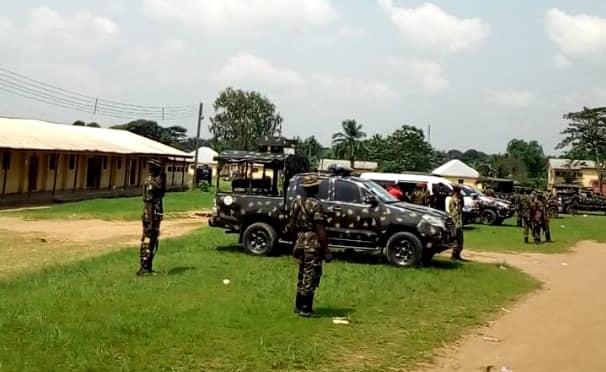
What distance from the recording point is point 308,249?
8477 mm

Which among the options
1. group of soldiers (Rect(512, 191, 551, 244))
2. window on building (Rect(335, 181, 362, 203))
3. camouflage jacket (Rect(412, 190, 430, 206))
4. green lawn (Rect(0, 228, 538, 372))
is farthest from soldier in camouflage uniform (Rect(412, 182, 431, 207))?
green lawn (Rect(0, 228, 538, 372))

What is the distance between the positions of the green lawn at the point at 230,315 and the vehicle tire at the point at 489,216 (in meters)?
15.9

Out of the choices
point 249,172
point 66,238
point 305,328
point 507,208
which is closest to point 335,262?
point 249,172

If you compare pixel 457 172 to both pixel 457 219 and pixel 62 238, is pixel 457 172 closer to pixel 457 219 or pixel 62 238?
pixel 457 219

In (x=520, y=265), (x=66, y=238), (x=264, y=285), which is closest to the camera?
(x=264, y=285)

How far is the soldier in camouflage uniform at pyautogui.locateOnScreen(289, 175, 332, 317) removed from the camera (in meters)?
8.48

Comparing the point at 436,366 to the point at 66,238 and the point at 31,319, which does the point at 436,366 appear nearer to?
the point at 31,319

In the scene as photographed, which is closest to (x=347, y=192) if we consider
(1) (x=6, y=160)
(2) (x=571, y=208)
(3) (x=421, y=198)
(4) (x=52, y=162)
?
(3) (x=421, y=198)

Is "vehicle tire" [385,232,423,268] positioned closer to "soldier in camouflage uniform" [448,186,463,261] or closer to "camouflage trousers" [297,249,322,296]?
"soldier in camouflage uniform" [448,186,463,261]

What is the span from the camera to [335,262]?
552 inches

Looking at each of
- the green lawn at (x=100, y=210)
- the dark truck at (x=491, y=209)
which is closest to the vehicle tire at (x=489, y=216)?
the dark truck at (x=491, y=209)

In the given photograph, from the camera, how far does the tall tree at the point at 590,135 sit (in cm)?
5831

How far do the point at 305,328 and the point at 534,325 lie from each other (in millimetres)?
3171

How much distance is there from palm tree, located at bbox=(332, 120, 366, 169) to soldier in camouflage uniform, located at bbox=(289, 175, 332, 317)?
3178 inches
